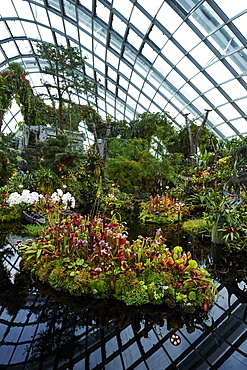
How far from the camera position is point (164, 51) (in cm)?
1344

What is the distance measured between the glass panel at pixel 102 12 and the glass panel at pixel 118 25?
42cm

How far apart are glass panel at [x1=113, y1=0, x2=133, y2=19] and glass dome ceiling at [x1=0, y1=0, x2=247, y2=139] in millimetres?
44

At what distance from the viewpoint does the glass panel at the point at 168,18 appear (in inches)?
436

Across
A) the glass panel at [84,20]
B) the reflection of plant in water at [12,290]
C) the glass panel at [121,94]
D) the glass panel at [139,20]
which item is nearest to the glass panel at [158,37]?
the glass panel at [139,20]

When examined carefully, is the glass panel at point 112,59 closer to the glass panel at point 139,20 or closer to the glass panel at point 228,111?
the glass panel at point 139,20

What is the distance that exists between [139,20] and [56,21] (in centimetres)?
765

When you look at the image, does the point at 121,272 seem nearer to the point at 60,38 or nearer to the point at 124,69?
the point at 124,69

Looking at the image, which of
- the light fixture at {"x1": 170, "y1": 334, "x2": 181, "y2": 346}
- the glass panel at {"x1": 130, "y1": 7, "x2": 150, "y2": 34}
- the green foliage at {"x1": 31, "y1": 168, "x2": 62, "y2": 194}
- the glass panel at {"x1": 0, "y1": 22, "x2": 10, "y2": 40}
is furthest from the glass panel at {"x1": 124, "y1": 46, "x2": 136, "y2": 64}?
the light fixture at {"x1": 170, "y1": 334, "x2": 181, "y2": 346}

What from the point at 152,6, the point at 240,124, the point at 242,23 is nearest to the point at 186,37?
the point at 152,6

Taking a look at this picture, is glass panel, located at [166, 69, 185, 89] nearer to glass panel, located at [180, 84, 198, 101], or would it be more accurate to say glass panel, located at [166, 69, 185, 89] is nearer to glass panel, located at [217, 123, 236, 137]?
glass panel, located at [180, 84, 198, 101]

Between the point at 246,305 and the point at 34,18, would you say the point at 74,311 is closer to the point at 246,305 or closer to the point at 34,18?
the point at 246,305

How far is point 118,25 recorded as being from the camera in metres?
14.1

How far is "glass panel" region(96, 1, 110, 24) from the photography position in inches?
533

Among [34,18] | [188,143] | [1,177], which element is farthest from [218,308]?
[34,18]
